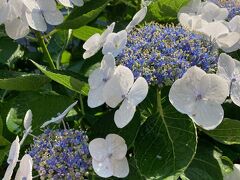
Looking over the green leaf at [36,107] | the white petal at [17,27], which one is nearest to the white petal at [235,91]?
the green leaf at [36,107]

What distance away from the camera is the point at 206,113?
4.09ft

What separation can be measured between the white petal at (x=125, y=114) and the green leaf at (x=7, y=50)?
2.37 feet

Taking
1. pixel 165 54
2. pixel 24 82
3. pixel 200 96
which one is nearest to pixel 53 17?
pixel 24 82

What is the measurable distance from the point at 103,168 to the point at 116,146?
0.21ft

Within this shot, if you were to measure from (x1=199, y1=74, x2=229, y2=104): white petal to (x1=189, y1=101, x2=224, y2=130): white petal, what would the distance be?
11 millimetres

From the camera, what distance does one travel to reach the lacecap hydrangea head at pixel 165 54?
1.27m

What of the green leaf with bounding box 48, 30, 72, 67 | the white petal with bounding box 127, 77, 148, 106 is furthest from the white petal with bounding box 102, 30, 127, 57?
the green leaf with bounding box 48, 30, 72, 67

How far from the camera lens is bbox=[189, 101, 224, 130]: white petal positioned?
1.24 metres

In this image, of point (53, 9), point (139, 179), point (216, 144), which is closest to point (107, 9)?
point (53, 9)

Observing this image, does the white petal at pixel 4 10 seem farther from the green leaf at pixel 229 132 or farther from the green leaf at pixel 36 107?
the green leaf at pixel 229 132

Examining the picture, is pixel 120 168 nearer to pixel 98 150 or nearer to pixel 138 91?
pixel 98 150

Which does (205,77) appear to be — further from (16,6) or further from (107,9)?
(107,9)

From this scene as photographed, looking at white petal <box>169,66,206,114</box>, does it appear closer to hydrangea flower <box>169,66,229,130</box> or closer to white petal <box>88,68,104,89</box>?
hydrangea flower <box>169,66,229,130</box>

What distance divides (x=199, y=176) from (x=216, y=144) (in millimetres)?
166
